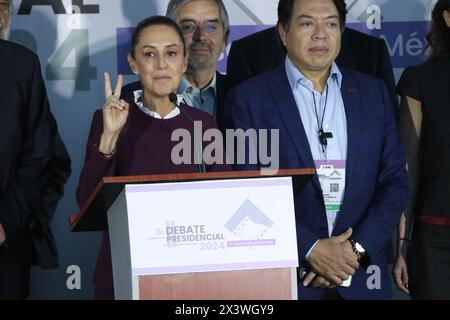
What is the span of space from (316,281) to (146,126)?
3.16 feet

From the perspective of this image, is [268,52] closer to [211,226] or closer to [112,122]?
[112,122]

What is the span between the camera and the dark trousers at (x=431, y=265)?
4391 mm

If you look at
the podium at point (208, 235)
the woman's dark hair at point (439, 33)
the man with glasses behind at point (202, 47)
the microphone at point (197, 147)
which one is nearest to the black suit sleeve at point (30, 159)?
the microphone at point (197, 147)

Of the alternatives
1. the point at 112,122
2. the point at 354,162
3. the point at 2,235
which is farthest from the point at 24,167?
the point at 354,162

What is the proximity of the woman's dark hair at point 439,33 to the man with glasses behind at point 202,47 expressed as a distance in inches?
40.1

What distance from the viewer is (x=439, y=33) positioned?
4.61m

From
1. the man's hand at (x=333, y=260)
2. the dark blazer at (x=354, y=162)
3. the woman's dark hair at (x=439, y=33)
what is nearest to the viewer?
the man's hand at (x=333, y=260)

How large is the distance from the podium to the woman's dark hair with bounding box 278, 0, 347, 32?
1.30 meters

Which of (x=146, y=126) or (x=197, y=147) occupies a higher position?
(x=146, y=126)

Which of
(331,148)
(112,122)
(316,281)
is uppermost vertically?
(112,122)

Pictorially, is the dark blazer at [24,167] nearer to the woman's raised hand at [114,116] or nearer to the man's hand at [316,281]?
the woman's raised hand at [114,116]
